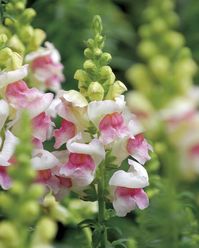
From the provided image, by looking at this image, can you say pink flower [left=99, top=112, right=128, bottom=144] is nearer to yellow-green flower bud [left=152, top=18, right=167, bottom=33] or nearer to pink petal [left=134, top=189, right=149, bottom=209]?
pink petal [left=134, top=189, right=149, bottom=209]

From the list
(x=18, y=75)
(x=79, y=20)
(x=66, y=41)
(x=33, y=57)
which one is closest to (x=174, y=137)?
(x=18, y=75)

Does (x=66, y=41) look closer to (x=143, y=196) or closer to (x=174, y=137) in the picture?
(x=143, y=196)

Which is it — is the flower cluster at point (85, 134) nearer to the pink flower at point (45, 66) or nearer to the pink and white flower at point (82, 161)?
the pink and white flower at point (82, 161)

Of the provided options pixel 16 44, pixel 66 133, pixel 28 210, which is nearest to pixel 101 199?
pixel 66 133

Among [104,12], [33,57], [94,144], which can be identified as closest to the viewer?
[94,144]

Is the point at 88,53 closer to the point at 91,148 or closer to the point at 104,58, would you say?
the point at 104,58

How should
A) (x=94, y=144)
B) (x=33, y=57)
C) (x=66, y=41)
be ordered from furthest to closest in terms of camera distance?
1. (x=66, y=41)
2. (x=33, y=57)
3. (x=94, y=144)
